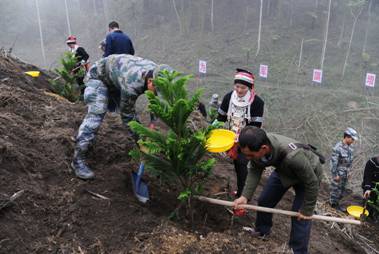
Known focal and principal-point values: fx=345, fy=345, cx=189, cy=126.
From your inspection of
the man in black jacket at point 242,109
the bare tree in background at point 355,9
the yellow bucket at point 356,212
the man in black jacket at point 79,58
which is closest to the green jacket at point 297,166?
the man in black jacket at point 242,109

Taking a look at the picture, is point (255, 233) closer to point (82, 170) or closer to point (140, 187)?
point (140, 187)

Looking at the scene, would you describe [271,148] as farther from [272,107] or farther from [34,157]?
[272,107]

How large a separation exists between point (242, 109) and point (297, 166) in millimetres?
1178

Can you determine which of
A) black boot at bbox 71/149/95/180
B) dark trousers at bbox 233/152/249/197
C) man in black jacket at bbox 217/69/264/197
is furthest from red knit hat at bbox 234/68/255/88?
black boot at bbox 71/149/95/180

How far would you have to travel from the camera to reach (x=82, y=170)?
368 cm

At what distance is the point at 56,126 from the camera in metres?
4.92

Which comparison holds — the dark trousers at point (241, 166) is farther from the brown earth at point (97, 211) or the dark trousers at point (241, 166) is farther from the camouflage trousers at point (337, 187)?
the camouflage trousers at point (337, 187)

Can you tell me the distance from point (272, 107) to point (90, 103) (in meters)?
12.6

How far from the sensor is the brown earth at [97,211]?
2.87m

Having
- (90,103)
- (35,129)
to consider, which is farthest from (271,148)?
(35,129)

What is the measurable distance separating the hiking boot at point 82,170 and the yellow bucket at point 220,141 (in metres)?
1.34

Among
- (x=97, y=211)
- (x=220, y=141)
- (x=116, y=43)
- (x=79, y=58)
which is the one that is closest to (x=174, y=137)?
(x=220, y=141)

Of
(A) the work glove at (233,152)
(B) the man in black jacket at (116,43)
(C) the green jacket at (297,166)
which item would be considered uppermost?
(B) the man in black jacket at (116,43)

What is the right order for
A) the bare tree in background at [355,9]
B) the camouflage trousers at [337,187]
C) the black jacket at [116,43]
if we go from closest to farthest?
the black jacket at [116,43] → the camouflage trousers at [337,187] → the bare tree in background at [355,9]
